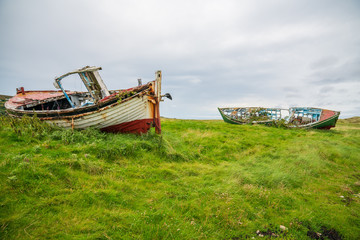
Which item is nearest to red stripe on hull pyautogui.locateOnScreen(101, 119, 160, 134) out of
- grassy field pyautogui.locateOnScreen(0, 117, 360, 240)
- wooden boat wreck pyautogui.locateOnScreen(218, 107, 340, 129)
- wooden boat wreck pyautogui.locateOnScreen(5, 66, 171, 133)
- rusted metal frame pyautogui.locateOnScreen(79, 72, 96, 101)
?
wooden boat wreck pyautogui.locateOnScreen(5, 66, 171, 133)

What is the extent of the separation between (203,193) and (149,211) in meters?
1.61

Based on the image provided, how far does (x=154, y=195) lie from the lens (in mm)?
4504


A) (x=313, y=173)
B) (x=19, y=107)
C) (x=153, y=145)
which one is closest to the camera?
(x=313, y=173)

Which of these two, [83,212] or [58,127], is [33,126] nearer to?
[58,127]

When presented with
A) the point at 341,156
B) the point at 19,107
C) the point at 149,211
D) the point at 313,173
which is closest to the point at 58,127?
the point at 19,107

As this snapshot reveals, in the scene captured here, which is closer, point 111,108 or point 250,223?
point 250,223

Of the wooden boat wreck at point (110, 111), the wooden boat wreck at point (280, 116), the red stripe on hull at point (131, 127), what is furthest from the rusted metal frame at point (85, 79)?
the wooden boat wreck at point (280, 116)

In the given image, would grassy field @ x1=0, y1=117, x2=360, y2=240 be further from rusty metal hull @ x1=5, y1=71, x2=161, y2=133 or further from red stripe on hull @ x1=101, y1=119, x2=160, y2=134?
red stripe on hull @ x1=101, y1=119, x2=160, y2=134

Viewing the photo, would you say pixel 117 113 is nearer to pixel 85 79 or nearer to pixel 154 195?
pixel 85 79

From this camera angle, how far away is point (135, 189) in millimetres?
4691

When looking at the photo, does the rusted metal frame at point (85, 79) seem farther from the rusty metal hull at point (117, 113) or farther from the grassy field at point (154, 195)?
the grassy field at point (154, 195)

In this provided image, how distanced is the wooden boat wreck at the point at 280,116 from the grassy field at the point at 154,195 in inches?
512

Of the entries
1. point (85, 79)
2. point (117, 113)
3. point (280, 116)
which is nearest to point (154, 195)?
point (117, 113)

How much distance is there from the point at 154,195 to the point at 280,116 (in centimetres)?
2201
